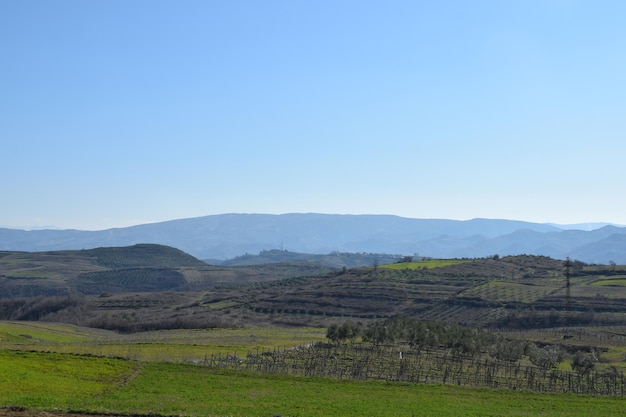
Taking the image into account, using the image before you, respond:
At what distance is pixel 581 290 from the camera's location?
13888 centimetres

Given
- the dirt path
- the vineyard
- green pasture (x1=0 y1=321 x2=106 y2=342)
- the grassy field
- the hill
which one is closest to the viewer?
the dirt path

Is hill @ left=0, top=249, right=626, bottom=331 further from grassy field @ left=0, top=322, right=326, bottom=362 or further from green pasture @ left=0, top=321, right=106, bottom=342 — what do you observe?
grassy field @ left=0, top=322, right=326, bottom=362

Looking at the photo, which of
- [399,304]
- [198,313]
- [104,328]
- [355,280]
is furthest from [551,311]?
[104,328]

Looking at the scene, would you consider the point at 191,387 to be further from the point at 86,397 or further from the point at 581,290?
Answer: the point at 581,290

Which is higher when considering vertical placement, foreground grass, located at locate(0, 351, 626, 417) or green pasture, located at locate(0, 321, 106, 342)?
foreground grass, located at locate(0, 351, 626, 417)

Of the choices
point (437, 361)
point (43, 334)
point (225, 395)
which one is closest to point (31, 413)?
point (225, 395)

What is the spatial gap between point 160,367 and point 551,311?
92912 millimetres

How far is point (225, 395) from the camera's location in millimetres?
42312

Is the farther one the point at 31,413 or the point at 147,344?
the point at 147,344

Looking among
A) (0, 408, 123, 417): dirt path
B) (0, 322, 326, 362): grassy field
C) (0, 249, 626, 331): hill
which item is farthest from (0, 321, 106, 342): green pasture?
(0, 408, 123, 417): dirt path

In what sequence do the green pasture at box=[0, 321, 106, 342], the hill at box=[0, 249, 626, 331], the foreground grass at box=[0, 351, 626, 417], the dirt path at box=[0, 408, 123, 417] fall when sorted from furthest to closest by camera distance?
the hill at box=[0, 249, 626, 331] < the green pasture at box=[0, 321, 106, 342] < the foreground grass at box=[0, 351, 626, 417] < the dirt path at box=[0, 408, 123, 417]

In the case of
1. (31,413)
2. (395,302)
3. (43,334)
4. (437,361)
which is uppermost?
(31,413)

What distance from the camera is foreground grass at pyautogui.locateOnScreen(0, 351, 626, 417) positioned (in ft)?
120

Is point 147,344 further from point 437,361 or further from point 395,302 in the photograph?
point 395,302
